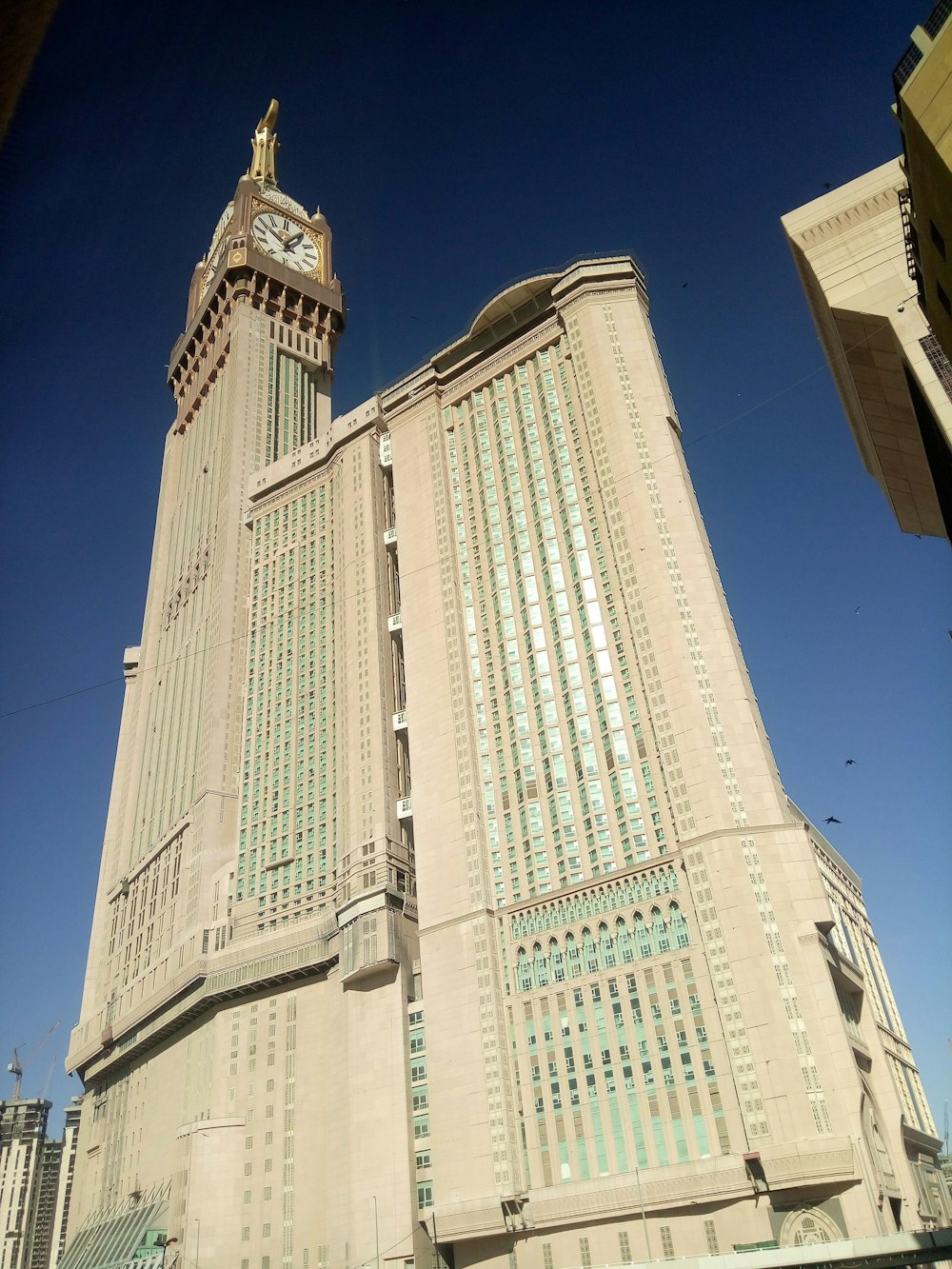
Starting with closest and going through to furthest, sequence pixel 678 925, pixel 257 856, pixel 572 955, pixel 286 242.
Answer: pixel 678 925, pixel 572 955, pixel 257 856, pixel 286 242

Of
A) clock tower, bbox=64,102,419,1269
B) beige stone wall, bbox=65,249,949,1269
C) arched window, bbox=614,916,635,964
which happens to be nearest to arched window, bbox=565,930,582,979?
beige stone wall, bbox=65,249,949,1269

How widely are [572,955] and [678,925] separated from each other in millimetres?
8151

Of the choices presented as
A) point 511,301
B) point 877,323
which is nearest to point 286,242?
point 511,301

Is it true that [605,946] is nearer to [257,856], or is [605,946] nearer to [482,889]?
[482,889]

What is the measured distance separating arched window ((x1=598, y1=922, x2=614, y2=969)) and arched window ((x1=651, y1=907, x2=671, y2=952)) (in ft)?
10.6

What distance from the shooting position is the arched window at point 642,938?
63.0 meters

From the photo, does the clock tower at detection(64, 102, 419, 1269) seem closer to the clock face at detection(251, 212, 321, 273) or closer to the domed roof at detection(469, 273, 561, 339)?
the clock face at detection(251, 212, 321, 273)

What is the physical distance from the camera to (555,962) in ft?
219

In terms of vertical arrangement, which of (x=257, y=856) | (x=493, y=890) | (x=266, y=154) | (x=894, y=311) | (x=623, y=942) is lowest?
(x=623, y=942)

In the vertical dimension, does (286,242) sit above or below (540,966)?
above

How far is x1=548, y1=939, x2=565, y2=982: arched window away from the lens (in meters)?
66.2

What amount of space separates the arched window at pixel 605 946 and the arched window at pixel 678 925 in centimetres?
464

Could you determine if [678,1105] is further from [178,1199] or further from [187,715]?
[187,715]

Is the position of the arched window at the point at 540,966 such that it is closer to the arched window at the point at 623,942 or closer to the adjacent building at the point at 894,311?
the arched window at the point at 623,942
